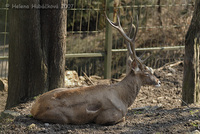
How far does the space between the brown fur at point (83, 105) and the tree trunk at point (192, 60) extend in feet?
5.64

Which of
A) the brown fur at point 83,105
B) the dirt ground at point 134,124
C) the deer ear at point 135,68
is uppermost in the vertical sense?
the deer ear at point 135,68

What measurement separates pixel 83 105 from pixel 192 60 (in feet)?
8.95

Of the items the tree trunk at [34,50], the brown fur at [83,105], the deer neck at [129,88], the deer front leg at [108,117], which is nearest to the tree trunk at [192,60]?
the deer neck at [129,88]

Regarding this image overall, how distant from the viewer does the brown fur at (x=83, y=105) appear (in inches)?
215

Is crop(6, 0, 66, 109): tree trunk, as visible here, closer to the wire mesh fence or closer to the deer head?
the deer head

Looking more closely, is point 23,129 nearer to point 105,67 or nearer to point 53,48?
point 53,48

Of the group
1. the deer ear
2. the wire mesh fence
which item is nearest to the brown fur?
the deer ear

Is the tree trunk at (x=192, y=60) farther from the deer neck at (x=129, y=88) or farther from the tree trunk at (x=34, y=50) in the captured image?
the tree trunk at (x=34, y=50)

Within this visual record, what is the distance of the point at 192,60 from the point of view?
7059 mm

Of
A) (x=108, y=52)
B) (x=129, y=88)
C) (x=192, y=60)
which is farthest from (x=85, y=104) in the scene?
(x=108, y=52)

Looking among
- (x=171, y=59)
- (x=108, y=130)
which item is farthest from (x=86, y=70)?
(x=108, y=130)

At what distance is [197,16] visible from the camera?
7055 mm

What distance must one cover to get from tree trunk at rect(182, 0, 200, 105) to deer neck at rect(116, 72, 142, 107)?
136cm

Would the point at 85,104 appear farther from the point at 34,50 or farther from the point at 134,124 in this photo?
the point at 34,50
